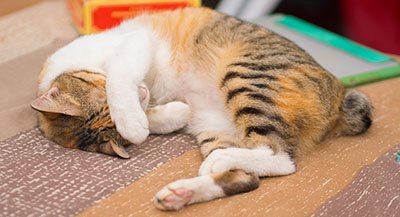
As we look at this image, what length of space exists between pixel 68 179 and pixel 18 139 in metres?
0.34

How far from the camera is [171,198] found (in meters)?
1.61

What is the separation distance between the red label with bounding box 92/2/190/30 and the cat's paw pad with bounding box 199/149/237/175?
1.18 meters

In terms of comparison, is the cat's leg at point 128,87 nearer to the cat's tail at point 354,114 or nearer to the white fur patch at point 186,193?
the white fur patch at point 186,193

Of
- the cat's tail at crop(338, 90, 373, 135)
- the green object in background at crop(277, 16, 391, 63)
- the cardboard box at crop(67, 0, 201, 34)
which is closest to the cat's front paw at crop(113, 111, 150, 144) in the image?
the cat's tail at crop(338, 90, 373, 135)

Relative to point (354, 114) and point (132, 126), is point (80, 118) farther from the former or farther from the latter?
point (354, 114)

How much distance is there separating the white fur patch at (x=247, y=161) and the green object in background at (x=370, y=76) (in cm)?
91

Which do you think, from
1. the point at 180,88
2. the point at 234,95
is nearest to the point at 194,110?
the point at 180,88

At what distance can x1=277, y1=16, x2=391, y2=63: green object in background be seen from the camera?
9.49ft

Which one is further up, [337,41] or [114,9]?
[114,9]

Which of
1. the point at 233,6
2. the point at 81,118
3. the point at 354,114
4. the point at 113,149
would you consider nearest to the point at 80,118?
the point at 81,118

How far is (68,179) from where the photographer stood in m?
1.76

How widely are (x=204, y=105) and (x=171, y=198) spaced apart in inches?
22.7

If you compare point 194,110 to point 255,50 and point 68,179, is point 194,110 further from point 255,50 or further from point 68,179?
point 68,179

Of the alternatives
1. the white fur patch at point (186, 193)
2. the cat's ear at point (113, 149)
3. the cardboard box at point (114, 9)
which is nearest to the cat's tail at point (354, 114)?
the white fur patch at point (186, 193)
